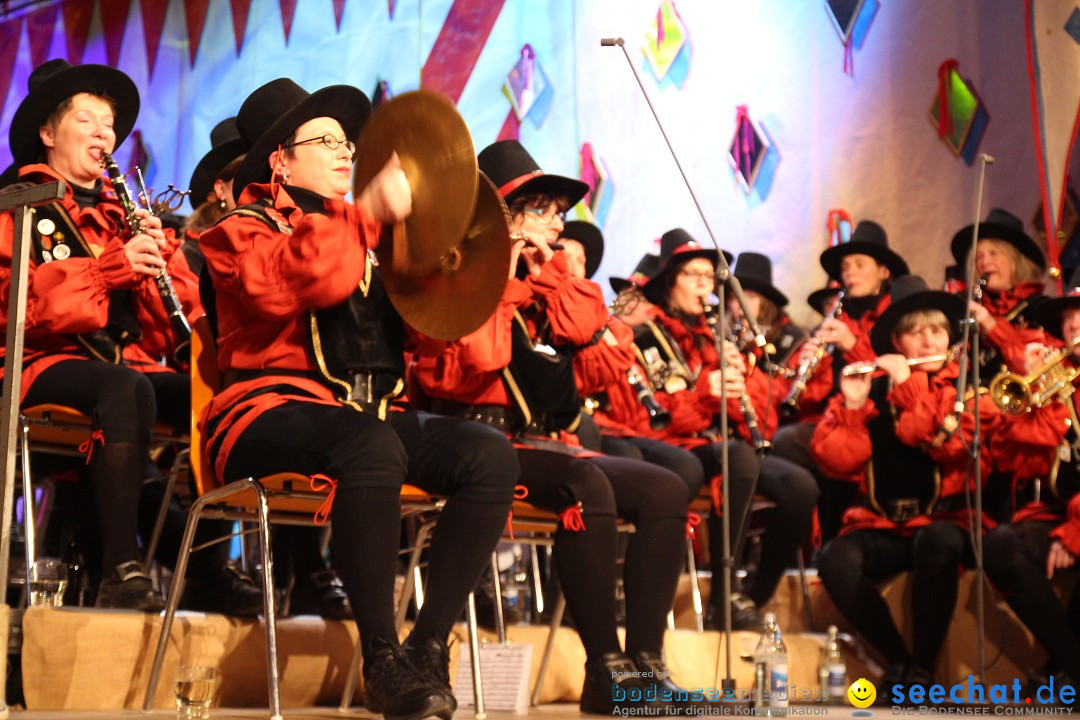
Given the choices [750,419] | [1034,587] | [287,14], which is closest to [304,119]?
[750,419]

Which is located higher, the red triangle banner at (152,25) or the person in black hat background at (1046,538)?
the red triangle banner at (152,25)

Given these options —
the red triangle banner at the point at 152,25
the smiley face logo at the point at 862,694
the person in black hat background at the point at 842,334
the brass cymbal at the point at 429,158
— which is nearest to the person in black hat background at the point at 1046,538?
the smiley face logo at the point at 862,694

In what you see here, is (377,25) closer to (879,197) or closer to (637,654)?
(879,197)

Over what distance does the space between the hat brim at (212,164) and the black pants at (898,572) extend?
2.66m

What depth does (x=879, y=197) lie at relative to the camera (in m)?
6.63

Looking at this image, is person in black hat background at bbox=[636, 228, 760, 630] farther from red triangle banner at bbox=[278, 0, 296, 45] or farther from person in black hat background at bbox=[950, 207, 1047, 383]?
red triangle banner at bbox=[278, 0, 296, 45]

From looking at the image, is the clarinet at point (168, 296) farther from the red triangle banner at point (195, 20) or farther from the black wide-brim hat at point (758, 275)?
the red triangle banner at point (195, 20)

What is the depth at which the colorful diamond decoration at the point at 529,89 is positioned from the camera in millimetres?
7180

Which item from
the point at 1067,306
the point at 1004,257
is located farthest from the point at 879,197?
the point at 1067,306

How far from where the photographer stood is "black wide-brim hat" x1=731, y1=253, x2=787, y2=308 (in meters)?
6.27

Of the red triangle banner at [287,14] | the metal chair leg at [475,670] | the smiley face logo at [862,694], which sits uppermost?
the red triangle banner at [287,14]

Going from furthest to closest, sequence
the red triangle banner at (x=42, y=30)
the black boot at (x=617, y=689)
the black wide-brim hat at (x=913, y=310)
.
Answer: the red triangle banner at (x=42, y=30)
the black wide-brim hat at (x=913, y=310)
the black boot at (x=617, y=689)

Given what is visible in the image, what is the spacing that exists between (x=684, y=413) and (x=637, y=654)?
1.85 m

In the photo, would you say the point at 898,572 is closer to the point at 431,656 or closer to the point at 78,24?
the point at 431,656
